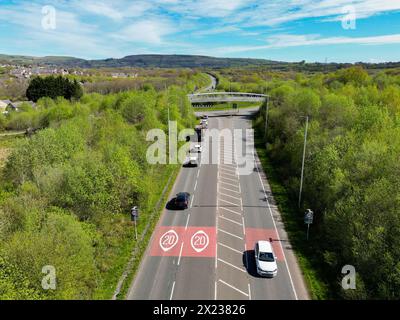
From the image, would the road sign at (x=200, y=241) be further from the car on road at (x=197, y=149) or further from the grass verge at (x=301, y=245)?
the car on road at (x=197, y=149)

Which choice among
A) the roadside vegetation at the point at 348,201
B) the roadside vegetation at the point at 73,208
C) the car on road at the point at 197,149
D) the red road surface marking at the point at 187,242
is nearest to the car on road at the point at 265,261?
the roadside vegetation at the point at 348,201

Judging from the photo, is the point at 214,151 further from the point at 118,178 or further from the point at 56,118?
the point at 56,118

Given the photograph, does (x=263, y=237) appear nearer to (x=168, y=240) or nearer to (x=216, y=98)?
(x=168, y=240)

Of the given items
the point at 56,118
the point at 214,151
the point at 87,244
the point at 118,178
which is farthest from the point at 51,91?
the point at 87,244

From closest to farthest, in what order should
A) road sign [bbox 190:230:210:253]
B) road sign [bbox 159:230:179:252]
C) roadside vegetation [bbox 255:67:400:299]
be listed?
roadside vegetation [bbox 255:67:400:299] → road sign [bbox 190:230:210:253] → road sign [bbox 159:230:179:252]

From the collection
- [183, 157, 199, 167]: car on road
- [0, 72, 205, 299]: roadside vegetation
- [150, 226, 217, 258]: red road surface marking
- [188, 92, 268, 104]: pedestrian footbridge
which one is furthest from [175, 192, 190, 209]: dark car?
[188, 92, 268, 104]: pedestrian footbridge

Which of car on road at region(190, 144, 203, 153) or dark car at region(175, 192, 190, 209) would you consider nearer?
dark car at region(175, 192, 190, 209)

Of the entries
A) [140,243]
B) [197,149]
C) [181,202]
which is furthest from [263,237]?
[197,149]

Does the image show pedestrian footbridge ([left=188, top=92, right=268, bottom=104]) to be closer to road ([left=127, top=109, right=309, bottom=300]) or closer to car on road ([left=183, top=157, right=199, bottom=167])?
car on road ([left=183, top=157, right=199, bottom=167])
